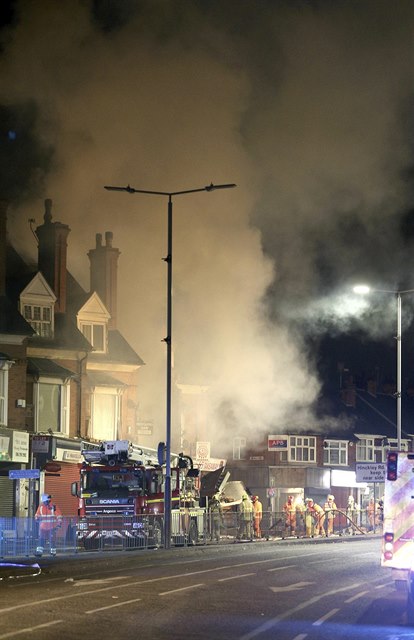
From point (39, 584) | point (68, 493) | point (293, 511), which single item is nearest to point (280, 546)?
point (293, 511)

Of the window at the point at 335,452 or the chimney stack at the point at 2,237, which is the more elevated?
the chimney stack at the point at 2,237

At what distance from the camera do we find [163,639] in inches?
500

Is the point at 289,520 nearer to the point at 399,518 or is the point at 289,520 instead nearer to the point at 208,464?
the point at 208,464

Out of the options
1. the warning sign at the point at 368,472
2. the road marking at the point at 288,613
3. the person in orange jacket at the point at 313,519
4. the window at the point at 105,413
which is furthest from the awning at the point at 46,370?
the road marking at the point at 288,613

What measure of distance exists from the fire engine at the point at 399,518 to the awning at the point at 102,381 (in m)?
30.2

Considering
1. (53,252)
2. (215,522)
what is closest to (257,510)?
(215,522)

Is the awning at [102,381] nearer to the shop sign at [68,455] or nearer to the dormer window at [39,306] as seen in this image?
the dormer window at [39,306]

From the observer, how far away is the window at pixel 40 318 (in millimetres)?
43062

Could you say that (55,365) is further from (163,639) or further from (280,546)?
(163,639)

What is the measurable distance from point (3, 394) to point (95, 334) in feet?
31.5

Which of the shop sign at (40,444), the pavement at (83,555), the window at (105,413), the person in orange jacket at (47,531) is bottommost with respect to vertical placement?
the pavement at (83,555)

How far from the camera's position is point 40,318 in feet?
143

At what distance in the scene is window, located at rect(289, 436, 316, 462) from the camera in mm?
62906

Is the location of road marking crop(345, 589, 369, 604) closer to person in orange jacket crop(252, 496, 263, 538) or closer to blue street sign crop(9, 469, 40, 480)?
blue street sign crop(9, 469, 40, 480)
